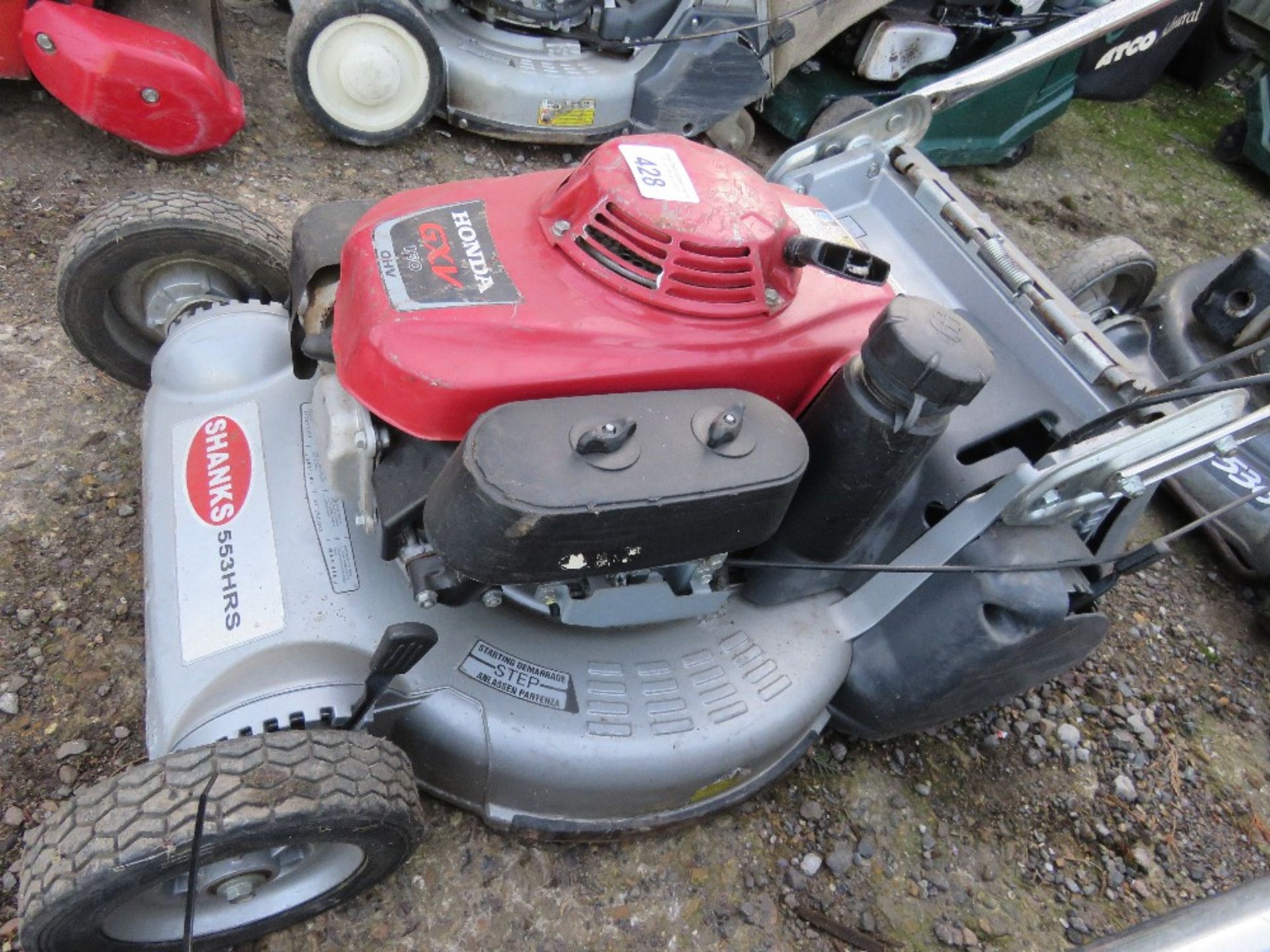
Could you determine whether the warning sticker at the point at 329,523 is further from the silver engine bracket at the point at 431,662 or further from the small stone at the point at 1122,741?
the small stone at the point at 1122,741

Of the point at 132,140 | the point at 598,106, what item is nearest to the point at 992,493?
the point at 598,106

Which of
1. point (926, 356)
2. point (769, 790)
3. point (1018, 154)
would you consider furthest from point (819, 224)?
point (1018, 154)

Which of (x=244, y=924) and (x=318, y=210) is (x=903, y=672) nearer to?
(x=244, y=924)

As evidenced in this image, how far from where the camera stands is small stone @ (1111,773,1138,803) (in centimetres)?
205

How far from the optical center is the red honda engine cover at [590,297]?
48.1 inches

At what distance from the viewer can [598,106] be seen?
2.99 metres

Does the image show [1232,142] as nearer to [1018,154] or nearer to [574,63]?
[1018,154]

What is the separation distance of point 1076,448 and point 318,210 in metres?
1.24

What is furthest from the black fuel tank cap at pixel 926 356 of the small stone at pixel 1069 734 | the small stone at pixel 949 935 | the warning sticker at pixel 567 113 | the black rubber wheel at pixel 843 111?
the warning sticker at pixel 567 113

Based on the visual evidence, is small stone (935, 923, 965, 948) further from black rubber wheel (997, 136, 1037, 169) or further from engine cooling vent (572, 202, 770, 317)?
black rubber wheel (997, 136, 1037, 169)

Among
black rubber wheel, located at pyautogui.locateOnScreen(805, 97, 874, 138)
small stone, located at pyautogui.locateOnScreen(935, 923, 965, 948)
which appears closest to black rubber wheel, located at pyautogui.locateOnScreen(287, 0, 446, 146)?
black rubber wheel, located at pyautogui.locateOnScreen(805, 97, 874, 138)

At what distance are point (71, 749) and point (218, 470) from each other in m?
0.55

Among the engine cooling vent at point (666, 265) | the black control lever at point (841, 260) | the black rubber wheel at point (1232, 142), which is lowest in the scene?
the black rubber wheel at point (1232, 142)

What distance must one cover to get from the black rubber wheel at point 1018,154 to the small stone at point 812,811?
296 cm
